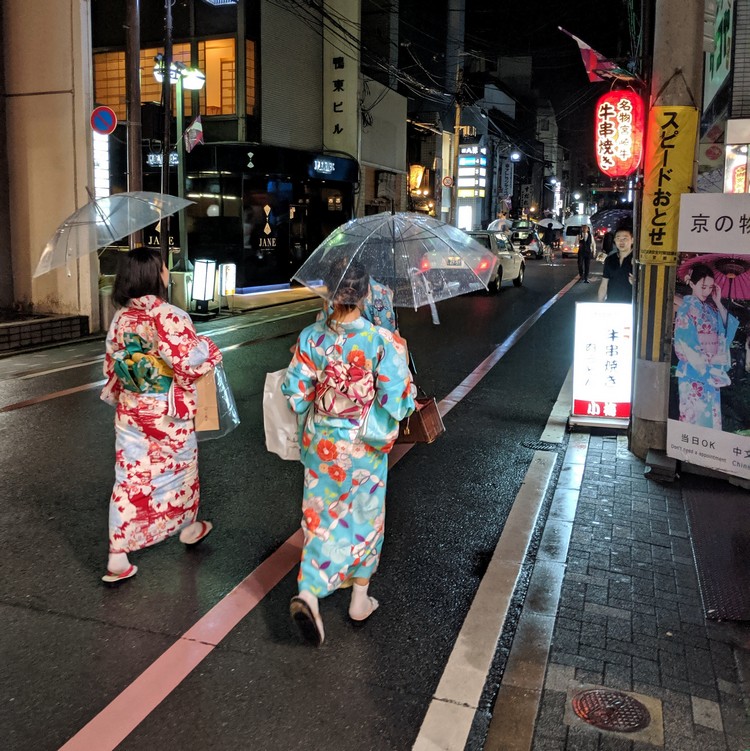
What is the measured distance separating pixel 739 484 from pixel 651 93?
129 inches

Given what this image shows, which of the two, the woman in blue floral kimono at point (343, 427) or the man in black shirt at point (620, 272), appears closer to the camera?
the woman in blue floral kimono at point (343, 427)

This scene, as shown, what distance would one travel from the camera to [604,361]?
741 cm

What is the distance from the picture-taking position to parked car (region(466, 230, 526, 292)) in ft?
74.0

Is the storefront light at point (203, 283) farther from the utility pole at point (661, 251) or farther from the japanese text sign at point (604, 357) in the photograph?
the utility pole at point (661, 251)

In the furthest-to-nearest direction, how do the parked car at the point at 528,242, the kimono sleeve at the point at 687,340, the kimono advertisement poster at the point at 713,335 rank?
1. the parked car at the point at 528,242
2. the kimono sleeve at the point at 687,340
3. the kimono advertisement poster at the point at 713,335

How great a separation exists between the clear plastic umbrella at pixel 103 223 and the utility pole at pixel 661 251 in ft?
13.1

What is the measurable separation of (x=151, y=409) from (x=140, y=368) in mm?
248

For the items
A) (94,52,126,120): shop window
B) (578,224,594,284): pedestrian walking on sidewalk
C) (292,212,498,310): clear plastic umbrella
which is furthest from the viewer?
(578,224,594,284): pedestrian walking on sidewalk

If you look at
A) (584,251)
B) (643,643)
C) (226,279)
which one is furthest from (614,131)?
(584,251)

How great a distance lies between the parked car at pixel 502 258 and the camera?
74.0 ft

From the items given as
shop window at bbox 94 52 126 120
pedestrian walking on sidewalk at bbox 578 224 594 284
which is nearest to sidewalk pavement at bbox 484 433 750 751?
shop window at bbox 94 52 126 120

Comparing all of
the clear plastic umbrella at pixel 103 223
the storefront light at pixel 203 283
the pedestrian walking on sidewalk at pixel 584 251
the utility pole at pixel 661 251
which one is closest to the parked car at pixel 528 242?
the pedestrian walking on sidewalk at pixel 584 251

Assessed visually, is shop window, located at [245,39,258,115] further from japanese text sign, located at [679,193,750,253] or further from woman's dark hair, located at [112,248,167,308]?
woman's dark hair, located at [112,248,167,308]

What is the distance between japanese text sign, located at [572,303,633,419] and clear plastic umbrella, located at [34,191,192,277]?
3.99 metres
